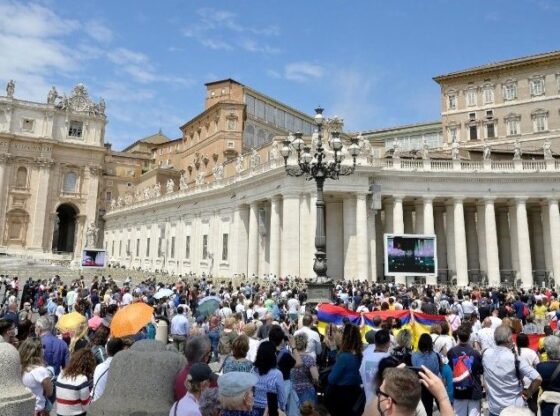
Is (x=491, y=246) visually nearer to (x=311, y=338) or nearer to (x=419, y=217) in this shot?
(x=419, y=217)

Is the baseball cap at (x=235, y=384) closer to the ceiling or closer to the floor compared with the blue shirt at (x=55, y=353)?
closer to the ceiling

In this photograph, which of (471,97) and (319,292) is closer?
(319,292)

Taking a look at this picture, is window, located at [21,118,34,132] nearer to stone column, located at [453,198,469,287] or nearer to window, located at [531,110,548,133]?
stone column, located at [453,198,469,287]

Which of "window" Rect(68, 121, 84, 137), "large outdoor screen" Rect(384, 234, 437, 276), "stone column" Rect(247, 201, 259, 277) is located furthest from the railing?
A: "window" Rect(68, 121, 84, 137)

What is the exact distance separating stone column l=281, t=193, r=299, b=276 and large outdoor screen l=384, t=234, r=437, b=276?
845 cm

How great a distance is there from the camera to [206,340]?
17.3ft

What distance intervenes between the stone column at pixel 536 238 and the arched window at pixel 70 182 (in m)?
61.6

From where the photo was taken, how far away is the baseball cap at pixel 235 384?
11.1 ft

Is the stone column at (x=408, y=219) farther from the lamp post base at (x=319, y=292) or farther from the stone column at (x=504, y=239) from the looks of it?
the lamp post base at (x=319, y=292)

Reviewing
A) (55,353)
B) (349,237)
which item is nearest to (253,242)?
(349,237)

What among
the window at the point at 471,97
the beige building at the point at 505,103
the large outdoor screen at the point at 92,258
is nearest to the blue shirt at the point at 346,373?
the large outdoor screen at the point at 92,258

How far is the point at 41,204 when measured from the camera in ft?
207

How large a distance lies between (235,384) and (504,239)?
4011 centimetres

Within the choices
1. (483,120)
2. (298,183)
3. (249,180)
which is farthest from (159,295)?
(483,120)
